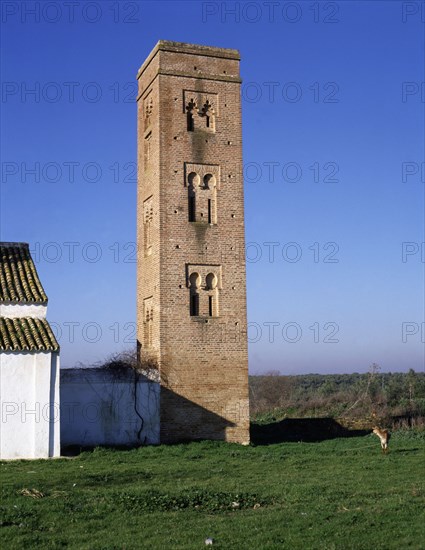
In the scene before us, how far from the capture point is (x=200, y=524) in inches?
399

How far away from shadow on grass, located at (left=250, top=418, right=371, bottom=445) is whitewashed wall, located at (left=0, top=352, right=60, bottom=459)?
7.75 m

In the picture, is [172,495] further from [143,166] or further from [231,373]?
[143,166]

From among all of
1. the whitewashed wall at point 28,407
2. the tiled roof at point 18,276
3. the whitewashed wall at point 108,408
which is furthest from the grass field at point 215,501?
the tiled roof at point 18,276

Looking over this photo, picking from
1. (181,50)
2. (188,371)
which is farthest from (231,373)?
(181,50)

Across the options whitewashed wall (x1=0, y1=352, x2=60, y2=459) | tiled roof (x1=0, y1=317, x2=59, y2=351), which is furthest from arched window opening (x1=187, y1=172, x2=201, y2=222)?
whitewashed wall (x1=0, y1=352, x2=60, y2=459)

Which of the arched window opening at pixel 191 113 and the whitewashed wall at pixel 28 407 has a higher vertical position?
the arched window opening at pixel 191 113

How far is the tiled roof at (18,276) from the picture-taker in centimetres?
2091

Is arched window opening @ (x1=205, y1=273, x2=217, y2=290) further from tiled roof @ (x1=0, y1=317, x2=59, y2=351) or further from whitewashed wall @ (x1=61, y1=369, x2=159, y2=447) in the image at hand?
tiled roof @ (x1=0, y1=317, x2=59, y2=351)

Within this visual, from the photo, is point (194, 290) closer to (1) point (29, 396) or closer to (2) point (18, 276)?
(2) point (18, 276)

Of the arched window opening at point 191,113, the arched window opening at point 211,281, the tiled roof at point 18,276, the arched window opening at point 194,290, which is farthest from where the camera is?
the arched window opening at point 191,113

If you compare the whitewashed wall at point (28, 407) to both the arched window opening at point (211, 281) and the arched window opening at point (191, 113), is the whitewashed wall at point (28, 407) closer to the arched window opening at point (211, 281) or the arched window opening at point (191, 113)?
the arched window opening at point (211, 281)

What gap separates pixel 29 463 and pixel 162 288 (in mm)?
7211

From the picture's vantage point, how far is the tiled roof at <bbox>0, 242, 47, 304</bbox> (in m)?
20.9

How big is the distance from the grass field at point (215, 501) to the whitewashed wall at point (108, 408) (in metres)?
2.48
